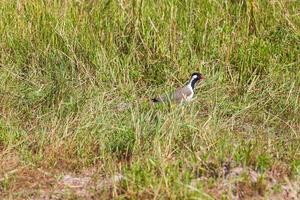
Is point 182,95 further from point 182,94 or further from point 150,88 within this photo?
point 150,88

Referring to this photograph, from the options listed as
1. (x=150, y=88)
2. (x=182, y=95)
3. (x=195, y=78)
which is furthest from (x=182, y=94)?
(x=150, y=88)

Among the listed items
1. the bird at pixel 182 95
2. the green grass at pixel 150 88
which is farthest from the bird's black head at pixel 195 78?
the green grass at pixel 150 88

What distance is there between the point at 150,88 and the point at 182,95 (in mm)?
520

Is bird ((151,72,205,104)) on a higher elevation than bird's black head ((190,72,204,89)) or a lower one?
lower

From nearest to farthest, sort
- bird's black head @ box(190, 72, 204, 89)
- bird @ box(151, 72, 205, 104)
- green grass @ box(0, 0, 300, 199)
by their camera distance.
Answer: green grass @ box(0, 0, 300, 199) < bird @ box(151, 72, 205, 104) < bird's black head @ box(190, 72, 204, 89)

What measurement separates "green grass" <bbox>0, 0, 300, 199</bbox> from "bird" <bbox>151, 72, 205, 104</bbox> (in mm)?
93

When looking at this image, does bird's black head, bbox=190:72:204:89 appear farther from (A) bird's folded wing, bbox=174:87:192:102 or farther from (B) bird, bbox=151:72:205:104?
(A) bird's folded wing, bbox=174:87:192:102

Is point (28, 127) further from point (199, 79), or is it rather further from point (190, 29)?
point (190, 29)

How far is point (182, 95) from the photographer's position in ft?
16.2

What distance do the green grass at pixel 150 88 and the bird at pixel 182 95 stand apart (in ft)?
0.30

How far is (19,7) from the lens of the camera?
5988 millimetres

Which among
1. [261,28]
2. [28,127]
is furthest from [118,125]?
[261,28]

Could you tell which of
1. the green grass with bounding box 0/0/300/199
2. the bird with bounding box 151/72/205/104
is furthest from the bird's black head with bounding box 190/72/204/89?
the green grass with bounding box 0/0/300/199

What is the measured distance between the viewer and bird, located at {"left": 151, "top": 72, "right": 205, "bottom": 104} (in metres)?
4.93
